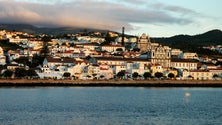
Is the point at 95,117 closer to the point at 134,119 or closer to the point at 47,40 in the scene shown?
the point at 134,119

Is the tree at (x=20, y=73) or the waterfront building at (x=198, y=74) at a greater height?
the tree at (x=20, y=73)

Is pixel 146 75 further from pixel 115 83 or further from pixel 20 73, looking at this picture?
pixel 20 73

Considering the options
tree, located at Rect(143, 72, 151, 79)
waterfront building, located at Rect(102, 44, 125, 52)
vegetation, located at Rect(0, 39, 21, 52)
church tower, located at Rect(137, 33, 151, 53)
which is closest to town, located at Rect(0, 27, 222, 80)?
tree, located at Rect(143, 72, 151, 79)

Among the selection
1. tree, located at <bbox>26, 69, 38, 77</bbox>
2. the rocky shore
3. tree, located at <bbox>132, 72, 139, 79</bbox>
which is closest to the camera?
the rocky shore

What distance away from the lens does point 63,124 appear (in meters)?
26.8

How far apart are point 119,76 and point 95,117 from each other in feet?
184

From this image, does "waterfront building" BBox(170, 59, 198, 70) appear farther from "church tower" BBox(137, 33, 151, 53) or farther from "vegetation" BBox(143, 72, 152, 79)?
"church tower" BBox(137, 33, 151, 53)

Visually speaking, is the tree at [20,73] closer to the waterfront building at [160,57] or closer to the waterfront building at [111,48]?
the waterfront building at [160,57]

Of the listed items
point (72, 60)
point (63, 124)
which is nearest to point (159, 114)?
point (63, 124)

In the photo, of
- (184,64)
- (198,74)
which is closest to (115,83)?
(198,74)

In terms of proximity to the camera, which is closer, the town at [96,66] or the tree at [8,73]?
the tree at [8,73]

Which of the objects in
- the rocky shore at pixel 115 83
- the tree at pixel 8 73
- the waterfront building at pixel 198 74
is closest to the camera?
the rocky shore at pixel 115 83

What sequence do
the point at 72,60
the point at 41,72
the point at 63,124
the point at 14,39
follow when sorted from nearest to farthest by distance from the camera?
the point at 63,124
the point at 41,72
the point at 72,60
the point at 14,39

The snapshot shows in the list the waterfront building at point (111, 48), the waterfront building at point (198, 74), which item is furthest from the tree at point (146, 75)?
the waterfront building at point (111, 48)
